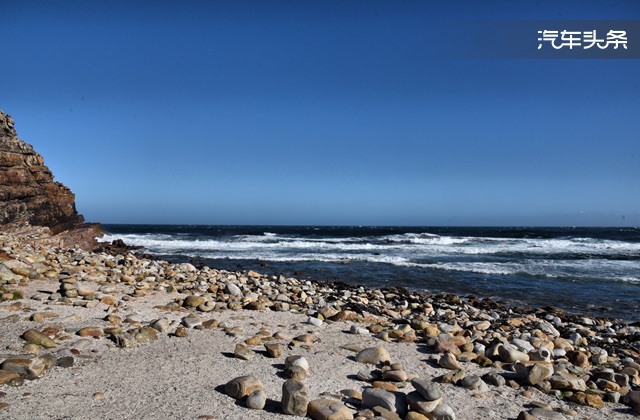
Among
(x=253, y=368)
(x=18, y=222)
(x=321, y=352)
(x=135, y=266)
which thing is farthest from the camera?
(x=18, y=222)

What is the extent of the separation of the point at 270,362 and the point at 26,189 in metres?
17.3

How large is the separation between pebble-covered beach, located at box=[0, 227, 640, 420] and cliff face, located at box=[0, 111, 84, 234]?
37.4 feet

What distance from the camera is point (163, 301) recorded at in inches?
247

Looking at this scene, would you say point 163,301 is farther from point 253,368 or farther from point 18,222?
point 18,222

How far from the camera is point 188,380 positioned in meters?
3.27

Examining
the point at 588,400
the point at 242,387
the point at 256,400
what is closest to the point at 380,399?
the point at 256,400

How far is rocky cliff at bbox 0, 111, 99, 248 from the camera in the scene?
15695 millimetres

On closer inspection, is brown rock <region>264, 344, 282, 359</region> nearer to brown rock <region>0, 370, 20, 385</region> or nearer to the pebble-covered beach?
the pebble-covered beach

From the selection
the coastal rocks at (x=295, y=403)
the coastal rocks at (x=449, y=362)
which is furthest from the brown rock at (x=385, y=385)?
the coastal rocks at (x=449, y=362)

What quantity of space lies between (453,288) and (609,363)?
6.53 metres

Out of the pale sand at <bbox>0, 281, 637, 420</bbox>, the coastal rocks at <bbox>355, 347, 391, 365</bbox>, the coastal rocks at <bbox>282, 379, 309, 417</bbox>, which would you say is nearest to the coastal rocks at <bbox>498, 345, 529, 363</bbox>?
the pale sand at <bbox>0, 281, 637, 420</bbox>

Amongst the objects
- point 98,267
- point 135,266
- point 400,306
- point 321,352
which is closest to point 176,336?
point 321,352

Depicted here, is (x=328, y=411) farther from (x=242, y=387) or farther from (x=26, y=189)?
(x=26, y=189)

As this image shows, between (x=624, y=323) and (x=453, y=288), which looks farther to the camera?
(x=453, y=288)
